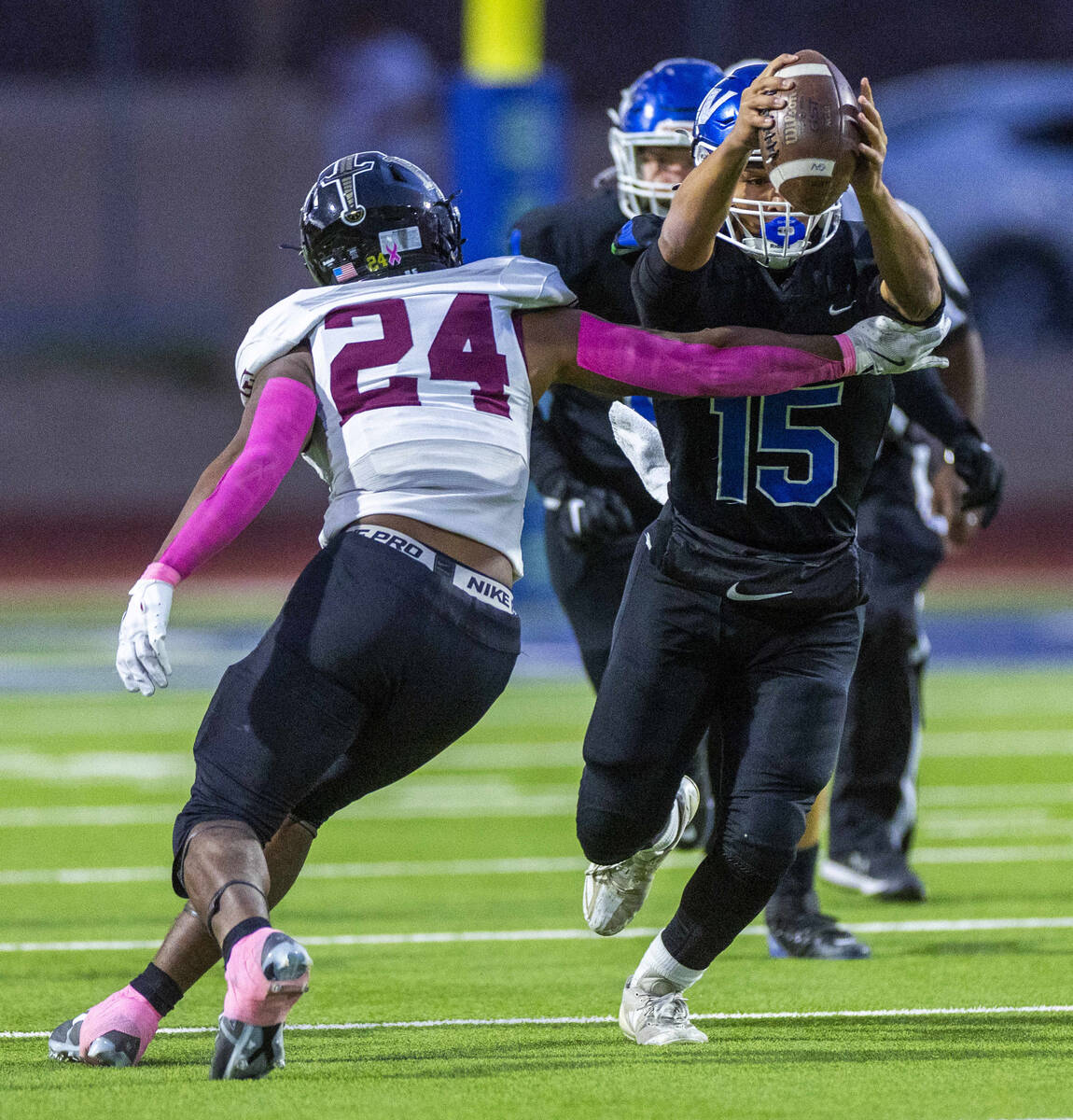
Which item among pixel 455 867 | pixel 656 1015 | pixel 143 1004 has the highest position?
pixel 143 1004

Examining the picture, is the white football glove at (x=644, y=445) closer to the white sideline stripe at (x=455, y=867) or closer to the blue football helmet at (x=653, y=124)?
the blue football helmet at (x=653, y=124)

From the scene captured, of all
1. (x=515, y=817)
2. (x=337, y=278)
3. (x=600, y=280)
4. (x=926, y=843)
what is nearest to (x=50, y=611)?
(x=515, y=817)

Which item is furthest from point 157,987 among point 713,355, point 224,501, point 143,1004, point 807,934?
point 807,934

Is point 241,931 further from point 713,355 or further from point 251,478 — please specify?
point 713,355

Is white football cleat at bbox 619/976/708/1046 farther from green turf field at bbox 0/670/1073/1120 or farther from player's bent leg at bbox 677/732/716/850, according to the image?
player's bent leg at bbox 677/732/716/850

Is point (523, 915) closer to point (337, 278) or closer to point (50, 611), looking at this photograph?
point (337, 278)

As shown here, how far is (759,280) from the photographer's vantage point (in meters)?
3.80

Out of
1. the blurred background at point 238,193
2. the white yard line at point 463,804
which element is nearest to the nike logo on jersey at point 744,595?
the white yard line at point 463,804

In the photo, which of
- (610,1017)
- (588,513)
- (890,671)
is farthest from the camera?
(890,671)

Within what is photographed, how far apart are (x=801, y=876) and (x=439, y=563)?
156 cm

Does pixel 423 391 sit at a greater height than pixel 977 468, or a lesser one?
greater

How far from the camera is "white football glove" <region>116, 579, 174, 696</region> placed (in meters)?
3.29

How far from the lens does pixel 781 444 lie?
3.80m

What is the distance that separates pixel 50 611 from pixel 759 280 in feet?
31.1
